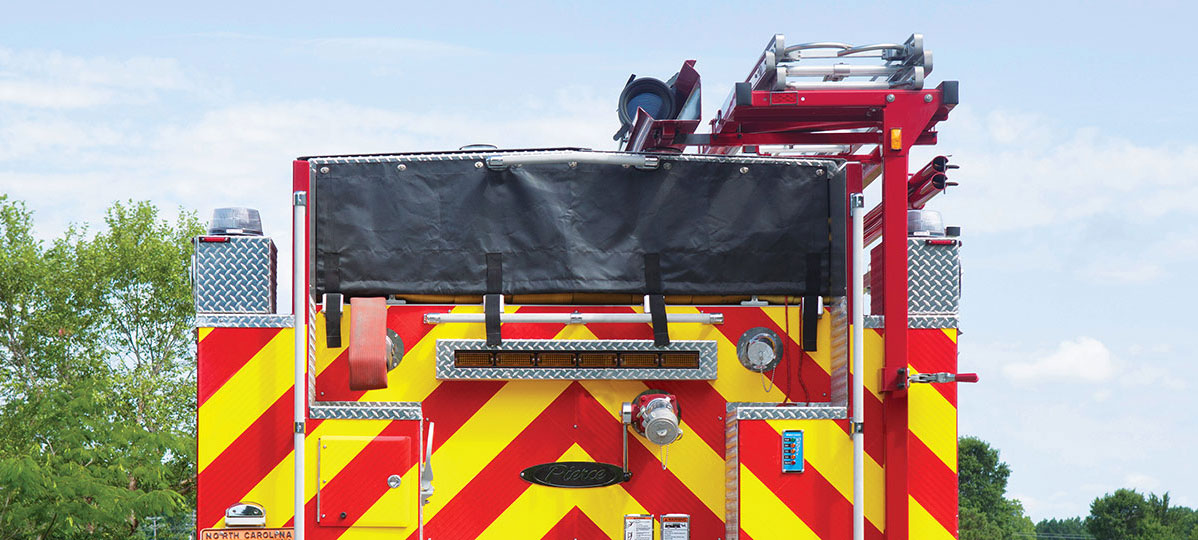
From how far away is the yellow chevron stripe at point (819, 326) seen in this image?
19.8 feet

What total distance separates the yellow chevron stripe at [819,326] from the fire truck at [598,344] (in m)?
0.01

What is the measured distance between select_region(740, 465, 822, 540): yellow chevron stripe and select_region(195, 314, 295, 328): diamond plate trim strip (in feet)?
7.28

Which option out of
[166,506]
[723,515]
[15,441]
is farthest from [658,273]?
[15,441]

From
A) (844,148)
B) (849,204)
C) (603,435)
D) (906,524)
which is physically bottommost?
(906,524)

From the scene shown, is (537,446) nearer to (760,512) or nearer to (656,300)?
(656,300)

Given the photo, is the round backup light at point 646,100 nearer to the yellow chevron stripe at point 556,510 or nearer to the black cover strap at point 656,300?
the black cover strap at point 656,300

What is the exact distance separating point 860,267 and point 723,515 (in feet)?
4.36

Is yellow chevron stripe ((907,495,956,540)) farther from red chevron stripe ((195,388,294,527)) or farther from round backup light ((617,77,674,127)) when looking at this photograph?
red chevron stripe ((195,388,294,527))

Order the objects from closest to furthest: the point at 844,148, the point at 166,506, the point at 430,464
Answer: the point at 430,464, the point at 844,148, the point at 166,506

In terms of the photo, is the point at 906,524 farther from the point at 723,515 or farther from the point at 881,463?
the point at 723,515

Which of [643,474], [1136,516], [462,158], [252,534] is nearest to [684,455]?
[643,474]

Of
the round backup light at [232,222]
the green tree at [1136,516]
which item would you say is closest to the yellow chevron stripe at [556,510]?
the round backup light at [232,222]

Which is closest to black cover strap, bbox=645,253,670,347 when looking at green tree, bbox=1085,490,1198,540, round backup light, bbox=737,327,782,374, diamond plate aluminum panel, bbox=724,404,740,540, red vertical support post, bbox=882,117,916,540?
round backup light, bbox=737,327,782,374

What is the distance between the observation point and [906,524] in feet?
19.2
